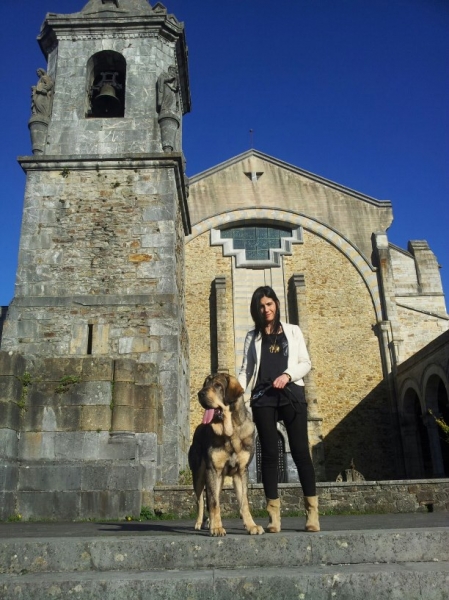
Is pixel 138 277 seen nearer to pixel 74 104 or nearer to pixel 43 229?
pixel 43 229

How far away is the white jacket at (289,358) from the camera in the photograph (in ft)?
12.4

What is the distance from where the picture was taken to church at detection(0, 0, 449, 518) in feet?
23.4

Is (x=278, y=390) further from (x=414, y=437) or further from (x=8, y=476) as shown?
(x=414, y=437)

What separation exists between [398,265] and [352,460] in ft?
26.5

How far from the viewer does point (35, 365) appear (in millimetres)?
7348

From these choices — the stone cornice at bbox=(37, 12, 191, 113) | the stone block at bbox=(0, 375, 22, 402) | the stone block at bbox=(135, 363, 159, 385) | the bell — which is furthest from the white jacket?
the stone cornice at bbox=(37, 12, 191, 113)

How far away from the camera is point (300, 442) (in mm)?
3730

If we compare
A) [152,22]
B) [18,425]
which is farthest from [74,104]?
[18,425]

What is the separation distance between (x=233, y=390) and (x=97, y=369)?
13.2ft

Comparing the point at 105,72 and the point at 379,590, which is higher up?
the point at 105,72

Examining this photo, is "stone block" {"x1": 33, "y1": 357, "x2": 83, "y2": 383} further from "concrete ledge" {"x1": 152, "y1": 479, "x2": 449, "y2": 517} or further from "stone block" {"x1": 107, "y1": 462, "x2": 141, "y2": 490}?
"concrete ledge" {"x1": 152, "y1": 479, "x2": 449, "y2": 517}

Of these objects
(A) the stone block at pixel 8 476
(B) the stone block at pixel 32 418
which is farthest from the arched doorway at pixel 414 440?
(A) the stone block at pixel 8 476

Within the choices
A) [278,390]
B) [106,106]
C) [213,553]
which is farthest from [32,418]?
[106,106]

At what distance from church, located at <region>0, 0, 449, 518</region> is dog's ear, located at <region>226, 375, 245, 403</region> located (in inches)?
142
